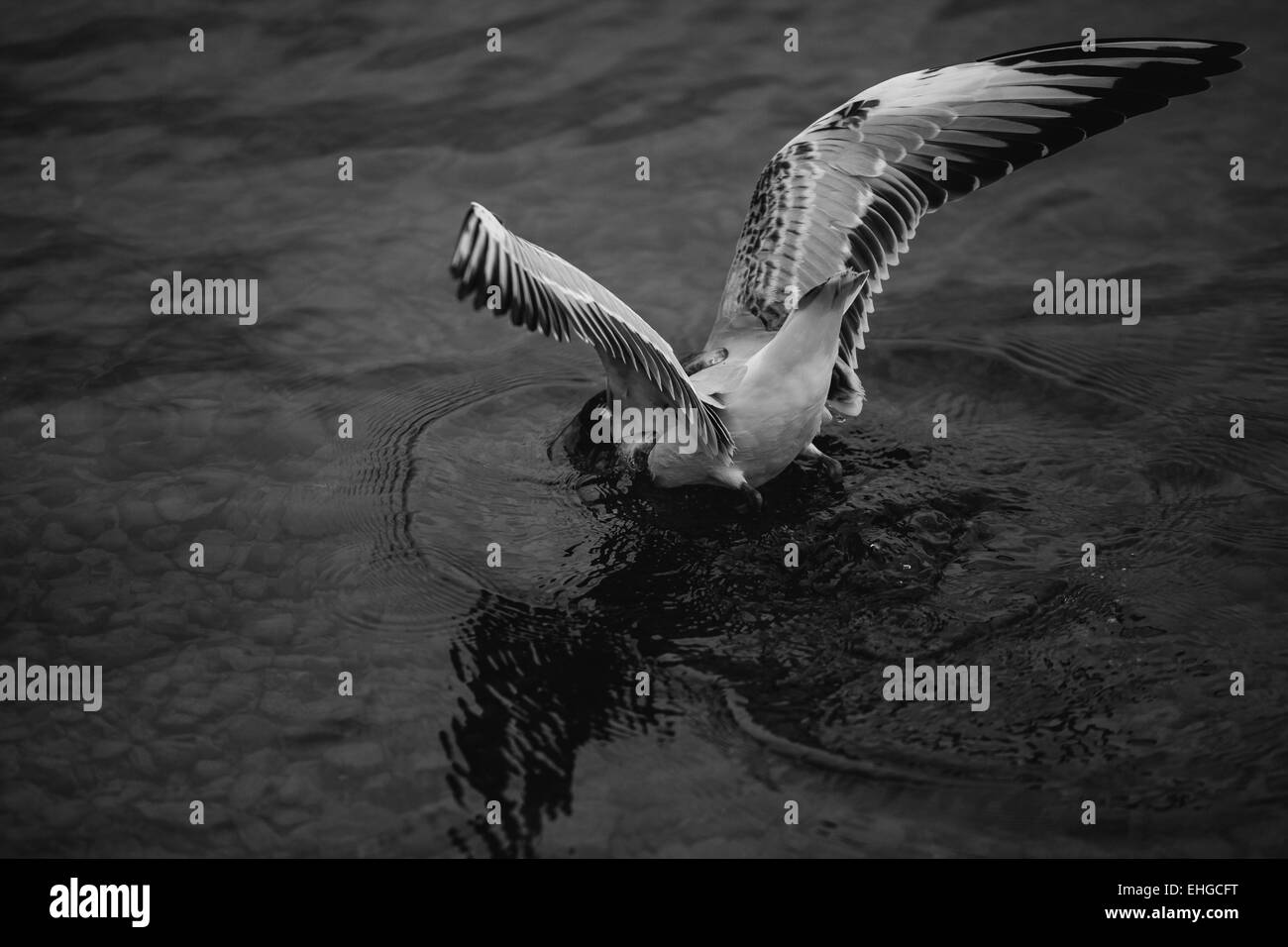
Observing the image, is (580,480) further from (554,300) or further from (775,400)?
(554,300)

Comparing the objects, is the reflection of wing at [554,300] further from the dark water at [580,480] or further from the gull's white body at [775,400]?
the dark water at [580,480]

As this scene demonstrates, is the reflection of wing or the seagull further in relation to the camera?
the seagull

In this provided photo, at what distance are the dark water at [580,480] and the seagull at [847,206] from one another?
0.39m

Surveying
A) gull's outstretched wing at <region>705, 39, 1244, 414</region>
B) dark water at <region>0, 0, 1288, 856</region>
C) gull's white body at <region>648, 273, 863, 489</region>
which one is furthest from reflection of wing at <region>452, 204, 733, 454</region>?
gull's outstretched wing at <region>705, 39, 1244, 414</region>

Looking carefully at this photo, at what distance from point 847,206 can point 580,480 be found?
7.03 feet

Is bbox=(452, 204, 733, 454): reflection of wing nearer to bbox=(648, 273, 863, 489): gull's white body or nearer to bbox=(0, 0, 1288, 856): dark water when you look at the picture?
bbox=(648, 273, 863, 489): gull's white body

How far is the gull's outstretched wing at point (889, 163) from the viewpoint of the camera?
7266mm

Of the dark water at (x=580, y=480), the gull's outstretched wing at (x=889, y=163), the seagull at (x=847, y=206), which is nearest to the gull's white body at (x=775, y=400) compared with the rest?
the seagull at (x=847, y=206)

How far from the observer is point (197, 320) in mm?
8578

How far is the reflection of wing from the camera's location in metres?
5.29

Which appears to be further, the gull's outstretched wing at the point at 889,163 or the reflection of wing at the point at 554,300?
the gull's outstretched wing at the point at 889,163

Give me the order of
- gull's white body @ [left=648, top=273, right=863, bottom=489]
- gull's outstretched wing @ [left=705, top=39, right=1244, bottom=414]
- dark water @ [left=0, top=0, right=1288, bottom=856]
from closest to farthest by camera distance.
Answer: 1. dark water @ [left=0, top=0, right=1288, bottom=856]
2. gull's white body @ [left=648, top=273, right=863, bottom=489]
3. gull's outstretched wing @ [left=705, top=39, right=1244, bottom=414]

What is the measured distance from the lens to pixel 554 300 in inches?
219
